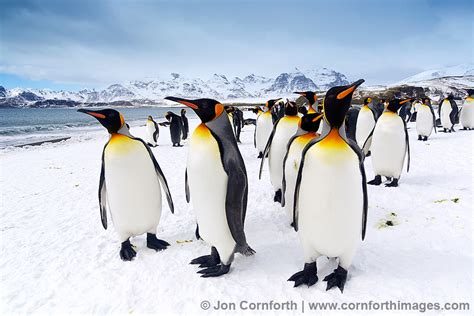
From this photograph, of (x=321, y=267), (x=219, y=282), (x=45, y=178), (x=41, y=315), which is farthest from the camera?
(x=45, y=178)

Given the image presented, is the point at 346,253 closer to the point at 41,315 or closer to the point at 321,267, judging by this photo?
the point at 321,267

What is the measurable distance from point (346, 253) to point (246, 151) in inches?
330

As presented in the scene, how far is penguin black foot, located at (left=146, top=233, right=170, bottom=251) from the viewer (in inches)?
143

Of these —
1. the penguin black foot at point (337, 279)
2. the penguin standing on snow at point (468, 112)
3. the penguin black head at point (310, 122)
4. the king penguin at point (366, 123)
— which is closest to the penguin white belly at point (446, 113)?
the penguin standing on snow at point (468, 112)

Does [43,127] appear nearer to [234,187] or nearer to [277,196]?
[277,196]

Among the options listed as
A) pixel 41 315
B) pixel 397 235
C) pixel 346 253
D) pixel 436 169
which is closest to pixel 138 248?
pixel 41 315

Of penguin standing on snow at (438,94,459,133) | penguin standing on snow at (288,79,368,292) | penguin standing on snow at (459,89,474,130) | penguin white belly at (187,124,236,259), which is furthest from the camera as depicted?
penguin standing on snow at (459,89,474,130)

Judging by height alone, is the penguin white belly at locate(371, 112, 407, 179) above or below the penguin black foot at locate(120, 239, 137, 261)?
above

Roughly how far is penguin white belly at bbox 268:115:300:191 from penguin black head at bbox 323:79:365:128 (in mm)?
2079

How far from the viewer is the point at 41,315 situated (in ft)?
8.46

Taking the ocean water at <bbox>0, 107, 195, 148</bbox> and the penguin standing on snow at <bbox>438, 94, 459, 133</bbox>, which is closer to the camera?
the penguin standing on snow at <bbox>438, 94, 459, 133</bbox>

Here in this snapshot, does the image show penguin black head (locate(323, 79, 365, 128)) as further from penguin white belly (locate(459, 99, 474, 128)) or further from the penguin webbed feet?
penguin white belly (locate(459, 99, 474, 128))

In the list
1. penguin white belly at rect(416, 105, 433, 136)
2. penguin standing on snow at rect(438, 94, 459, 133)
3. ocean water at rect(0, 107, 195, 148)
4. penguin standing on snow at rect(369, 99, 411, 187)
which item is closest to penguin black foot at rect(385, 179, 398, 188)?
penguin standing on snow at rect(369, 99, 411, 187)

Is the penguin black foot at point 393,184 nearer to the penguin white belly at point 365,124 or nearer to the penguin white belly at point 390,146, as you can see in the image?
the penguin white belly at point 390,146
